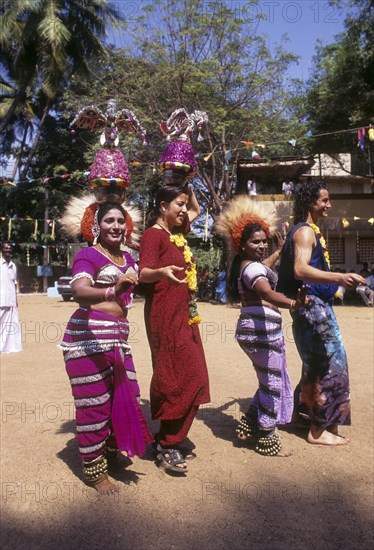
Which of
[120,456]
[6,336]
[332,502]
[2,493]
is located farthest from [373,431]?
[6,336]

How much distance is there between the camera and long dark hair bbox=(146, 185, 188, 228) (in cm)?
358

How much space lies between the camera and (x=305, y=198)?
4.00 m

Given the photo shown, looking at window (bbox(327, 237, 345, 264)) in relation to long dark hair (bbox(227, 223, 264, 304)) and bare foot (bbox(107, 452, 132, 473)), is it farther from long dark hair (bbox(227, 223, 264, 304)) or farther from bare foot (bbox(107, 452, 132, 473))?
bare foot (bbox(107, 452, 132, 473))

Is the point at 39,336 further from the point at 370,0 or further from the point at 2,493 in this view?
the point at 370,0

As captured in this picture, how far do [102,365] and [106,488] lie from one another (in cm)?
75

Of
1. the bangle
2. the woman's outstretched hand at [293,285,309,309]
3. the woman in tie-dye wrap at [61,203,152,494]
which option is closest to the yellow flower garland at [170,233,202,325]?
the woman in tie-dye wrap at [61,203,152,494]

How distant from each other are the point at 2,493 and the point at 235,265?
221cm

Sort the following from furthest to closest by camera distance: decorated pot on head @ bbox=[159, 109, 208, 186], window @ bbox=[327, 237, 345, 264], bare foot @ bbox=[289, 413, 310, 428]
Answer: window @ bbox=[327, 237, 345, 264], bare foot @ bbox=[289, 413, 310, 428], decorated pot on head @ bbox=[159, 109, 208, 186]

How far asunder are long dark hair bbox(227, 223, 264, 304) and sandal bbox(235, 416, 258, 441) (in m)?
0.93

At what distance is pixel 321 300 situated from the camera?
155 inches

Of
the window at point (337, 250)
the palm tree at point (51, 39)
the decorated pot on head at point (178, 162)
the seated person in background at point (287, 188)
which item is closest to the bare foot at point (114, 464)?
the decorated pot on head at point (178, 162)

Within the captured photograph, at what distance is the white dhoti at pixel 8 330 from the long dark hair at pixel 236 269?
16.8ft

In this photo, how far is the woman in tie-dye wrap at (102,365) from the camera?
3.13 metres

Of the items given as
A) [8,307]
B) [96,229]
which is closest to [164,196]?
[96,229]
